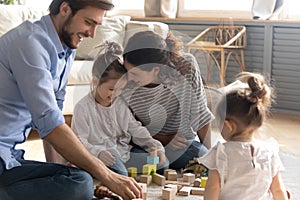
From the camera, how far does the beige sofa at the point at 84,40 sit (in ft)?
10.3

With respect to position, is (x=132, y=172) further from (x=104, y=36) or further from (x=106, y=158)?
(x=104, y=36)

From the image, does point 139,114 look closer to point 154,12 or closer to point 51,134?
point 51,134

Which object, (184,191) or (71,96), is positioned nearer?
(184,191)

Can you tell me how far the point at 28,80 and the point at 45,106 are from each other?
0.09 m

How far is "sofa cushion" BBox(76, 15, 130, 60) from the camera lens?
3.57 meters

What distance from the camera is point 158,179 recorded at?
2137 mm

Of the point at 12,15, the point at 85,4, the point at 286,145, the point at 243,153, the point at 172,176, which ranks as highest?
the point at 85,4

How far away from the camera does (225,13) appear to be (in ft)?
15.3

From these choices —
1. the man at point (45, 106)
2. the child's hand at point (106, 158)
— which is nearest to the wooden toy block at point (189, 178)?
the child's hand at point (106, 158)

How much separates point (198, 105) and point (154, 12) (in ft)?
9.01

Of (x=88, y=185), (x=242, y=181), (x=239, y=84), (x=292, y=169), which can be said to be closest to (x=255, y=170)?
(x=242, y=181)

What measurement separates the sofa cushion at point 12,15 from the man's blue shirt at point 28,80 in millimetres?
1690

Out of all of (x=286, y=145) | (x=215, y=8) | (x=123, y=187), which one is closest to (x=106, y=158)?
(x=123, y=187)

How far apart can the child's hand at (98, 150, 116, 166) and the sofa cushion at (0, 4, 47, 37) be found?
4.83 ft
